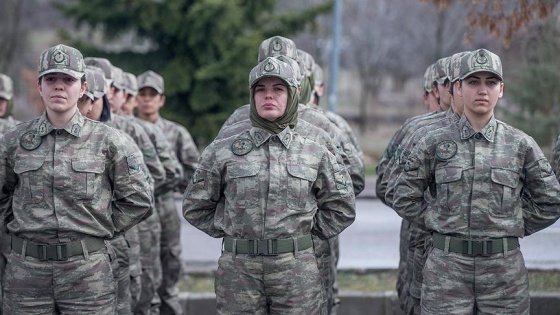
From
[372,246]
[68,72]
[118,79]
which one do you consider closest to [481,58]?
[68,72]

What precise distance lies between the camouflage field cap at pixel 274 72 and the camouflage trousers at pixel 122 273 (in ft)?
6.71

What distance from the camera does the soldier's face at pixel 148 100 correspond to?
10312 mm

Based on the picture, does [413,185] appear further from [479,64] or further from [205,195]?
[205,195]

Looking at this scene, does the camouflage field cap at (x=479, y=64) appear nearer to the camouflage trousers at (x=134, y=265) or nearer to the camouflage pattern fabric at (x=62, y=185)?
the camouflage pattern fabric at (x=62, y=185)

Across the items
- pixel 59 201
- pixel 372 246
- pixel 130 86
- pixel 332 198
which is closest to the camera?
pixel 59 201

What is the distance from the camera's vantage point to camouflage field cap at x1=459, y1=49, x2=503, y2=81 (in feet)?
20.5

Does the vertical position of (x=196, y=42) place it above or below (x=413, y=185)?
above

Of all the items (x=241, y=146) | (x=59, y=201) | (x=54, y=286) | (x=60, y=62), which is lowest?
(x=54, y=286)

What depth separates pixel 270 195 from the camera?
6.13 meters

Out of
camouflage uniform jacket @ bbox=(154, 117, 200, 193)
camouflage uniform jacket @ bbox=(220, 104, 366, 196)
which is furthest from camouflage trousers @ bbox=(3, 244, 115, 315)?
camouflage uniform jacket @ bbox=(154, 117, 200, 193)

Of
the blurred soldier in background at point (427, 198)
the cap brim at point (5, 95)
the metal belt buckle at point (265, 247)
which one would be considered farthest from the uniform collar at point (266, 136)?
the cap brim at point (5, 95)

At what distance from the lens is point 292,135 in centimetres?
634

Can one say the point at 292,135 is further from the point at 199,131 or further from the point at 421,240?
the point at 199,131

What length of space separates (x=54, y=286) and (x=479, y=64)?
10.1 feet
